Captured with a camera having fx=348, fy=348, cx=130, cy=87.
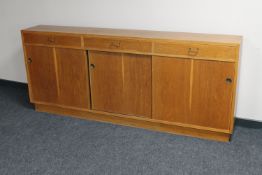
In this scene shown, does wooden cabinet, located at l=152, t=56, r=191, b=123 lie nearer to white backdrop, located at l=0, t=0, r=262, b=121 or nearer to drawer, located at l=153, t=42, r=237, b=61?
drawer, located at l=153, t=42, r=237, b=61

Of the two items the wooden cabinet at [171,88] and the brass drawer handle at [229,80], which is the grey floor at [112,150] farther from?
the brass drawer handle at [229,80]

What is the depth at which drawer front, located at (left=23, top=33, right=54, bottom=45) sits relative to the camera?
9.92 ft

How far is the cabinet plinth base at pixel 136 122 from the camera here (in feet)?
9.08

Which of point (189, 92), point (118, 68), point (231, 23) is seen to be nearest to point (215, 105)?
point (189, 92)

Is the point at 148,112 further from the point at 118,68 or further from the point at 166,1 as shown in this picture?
the point at 166,1

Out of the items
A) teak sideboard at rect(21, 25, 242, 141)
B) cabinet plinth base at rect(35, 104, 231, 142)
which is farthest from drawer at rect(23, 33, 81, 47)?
cabinet plinth base at rect(35, 104, 231, 142)

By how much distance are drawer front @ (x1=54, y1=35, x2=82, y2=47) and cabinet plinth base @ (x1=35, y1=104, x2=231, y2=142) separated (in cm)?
61

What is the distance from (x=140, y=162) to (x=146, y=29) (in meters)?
1.19

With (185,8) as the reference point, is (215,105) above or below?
below

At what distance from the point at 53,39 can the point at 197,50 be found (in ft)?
4.12

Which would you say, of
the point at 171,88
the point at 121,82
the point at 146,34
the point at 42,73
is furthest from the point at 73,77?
the point at 171,88

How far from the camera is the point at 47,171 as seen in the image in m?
2.41

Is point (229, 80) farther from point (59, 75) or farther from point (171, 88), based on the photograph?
point (59, 75)

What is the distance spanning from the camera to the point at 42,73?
319 cm
